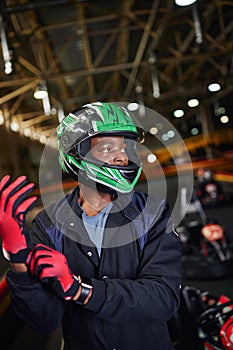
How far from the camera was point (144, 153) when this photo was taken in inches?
45.4

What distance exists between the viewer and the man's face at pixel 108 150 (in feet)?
3.09

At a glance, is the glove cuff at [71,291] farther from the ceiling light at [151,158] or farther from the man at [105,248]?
the ceiling light at [151,158]

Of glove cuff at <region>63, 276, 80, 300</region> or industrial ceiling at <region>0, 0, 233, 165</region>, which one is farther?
industrial ceiling at <region>0, 0, 233, 165</region>

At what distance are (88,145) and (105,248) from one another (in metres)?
0.27

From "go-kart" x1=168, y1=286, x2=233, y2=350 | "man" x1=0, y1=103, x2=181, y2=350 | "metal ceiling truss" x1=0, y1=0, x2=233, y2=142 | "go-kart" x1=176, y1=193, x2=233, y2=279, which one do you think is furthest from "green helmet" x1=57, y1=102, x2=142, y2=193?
"metal ceiling truss" x1=0, y1=0, x2=233, y2=142

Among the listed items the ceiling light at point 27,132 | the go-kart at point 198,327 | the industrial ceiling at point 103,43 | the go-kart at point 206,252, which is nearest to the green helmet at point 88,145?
the go-kart at point 198,327

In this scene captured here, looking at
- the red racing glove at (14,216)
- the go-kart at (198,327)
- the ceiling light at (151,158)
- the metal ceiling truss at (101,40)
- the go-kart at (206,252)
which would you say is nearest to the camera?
the red racing glove at (14,216)

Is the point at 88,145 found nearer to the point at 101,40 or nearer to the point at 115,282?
the point at 115,282

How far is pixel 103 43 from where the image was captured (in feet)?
32.7

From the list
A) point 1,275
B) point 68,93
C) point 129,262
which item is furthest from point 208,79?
point 129,262

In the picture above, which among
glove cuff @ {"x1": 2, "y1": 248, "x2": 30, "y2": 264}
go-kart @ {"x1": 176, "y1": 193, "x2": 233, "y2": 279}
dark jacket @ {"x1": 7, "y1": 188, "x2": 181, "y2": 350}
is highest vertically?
glove cuff @ {"x1": 2, "y1": 248, "x2": 30, "y2": 264}

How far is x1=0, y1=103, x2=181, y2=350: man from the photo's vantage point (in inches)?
33.9

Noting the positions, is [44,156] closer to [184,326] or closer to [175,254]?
[175,254]

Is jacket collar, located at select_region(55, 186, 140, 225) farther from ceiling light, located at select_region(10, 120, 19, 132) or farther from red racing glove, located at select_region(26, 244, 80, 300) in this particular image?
ceiling light, located at select_region(10, 120, 19, 132)
